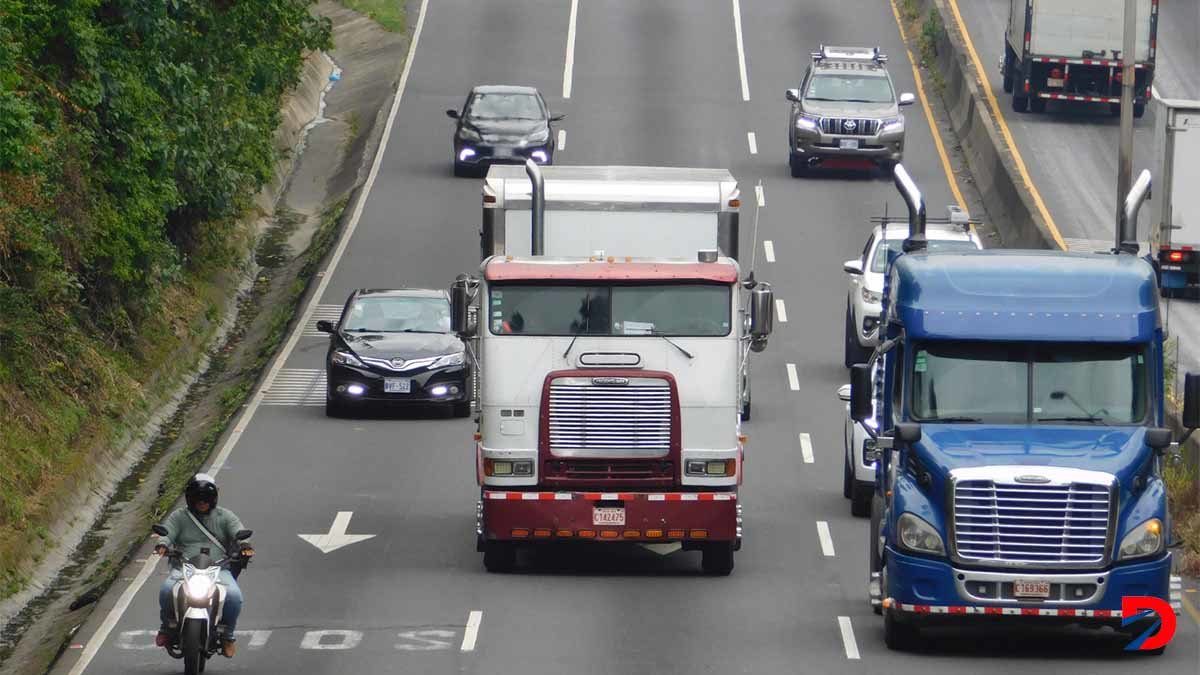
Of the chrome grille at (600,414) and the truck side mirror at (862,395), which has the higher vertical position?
the truck side mirror at (862,395)

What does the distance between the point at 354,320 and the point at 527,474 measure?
11450 millimetres

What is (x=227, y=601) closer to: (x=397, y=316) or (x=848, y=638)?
(x=848, y=638)

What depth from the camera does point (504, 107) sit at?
1897 inches

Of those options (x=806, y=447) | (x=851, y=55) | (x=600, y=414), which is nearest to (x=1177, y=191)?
(x=806, y=447)

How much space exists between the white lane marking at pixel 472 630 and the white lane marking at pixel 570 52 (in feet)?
119

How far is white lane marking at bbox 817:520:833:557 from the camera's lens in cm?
2405

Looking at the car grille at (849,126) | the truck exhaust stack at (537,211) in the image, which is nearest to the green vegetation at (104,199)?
the truck exhaust stack at (537,211)

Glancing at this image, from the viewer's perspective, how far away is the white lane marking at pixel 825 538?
78.9ft

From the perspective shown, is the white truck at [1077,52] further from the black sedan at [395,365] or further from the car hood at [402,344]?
the car hood at [402,344]

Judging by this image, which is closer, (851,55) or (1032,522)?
(1032,522)

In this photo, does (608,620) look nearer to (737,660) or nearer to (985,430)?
(737,660)

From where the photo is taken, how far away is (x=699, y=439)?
22.1 m

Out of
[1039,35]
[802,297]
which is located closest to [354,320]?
[802,297]

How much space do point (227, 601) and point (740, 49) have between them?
44950 mm
